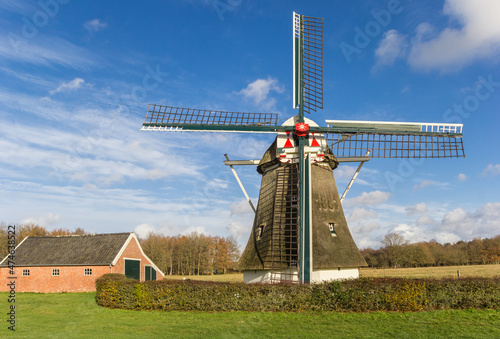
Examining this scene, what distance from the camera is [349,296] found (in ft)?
43.7

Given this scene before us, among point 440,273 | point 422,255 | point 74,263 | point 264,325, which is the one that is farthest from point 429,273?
point 264,325

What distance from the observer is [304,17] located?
756 inches

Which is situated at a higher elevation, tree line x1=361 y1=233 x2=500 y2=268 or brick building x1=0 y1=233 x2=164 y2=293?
brick building x1=0 y1=233 x2=164 y2=293

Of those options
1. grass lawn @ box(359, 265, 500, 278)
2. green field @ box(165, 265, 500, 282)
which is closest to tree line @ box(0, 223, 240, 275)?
green field @ box(165, 265, 500, 282)

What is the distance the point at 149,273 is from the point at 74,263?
224 inches

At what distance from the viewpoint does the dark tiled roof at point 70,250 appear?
2681 centimetres

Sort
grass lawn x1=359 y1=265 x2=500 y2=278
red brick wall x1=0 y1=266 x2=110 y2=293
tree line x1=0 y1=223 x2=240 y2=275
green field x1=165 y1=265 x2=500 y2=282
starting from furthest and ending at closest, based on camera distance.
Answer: tree line x1=0 y1=223 x2=240 y2=275 < green field x1=165 y1=265 x2=500 y2=282 < grass lawn x1=359 y1=265 x2=500 y2=278 < red brick wall x1=0 y1=266 x2=110 y2=293

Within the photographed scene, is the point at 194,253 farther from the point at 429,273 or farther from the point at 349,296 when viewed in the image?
the point at 349,296

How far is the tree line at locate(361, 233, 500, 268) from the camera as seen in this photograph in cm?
7212

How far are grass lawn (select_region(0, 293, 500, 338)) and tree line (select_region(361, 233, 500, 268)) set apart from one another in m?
63.2

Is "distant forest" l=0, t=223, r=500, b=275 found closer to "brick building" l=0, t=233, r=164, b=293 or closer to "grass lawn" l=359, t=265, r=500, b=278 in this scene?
"grass lawn" l=359, t=265, r=500, b=278

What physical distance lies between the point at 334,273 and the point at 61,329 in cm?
1058

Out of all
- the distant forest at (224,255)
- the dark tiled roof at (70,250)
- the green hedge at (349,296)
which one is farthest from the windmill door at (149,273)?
the distant forest at (224,255)

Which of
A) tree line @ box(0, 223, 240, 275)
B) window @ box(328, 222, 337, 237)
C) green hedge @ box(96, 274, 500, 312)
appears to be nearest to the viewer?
green hedge @ box(96, 274, 500, 312)
